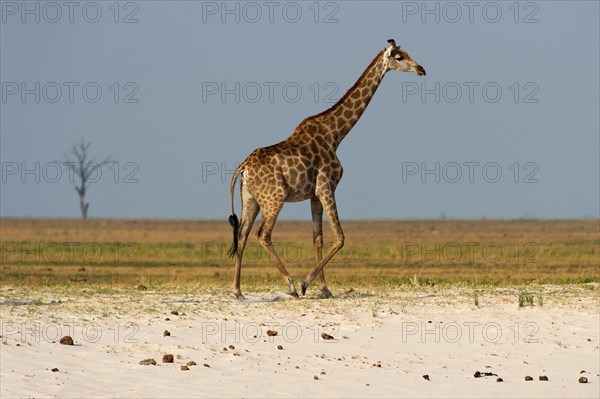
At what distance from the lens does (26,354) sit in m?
12.9

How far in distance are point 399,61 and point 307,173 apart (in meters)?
2.66

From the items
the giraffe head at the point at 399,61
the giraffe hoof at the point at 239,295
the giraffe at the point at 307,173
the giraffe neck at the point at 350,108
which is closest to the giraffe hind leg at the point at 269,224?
the giraffe at the point at 307,173

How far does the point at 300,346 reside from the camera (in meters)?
14.2

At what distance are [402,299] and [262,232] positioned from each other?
2.54 m

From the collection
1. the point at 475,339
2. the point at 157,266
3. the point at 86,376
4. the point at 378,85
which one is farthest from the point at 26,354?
the point at 157,266

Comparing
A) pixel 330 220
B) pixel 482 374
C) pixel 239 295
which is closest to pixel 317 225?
pixel 330 220

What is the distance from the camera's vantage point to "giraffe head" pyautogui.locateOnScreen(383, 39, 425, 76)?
742 inches

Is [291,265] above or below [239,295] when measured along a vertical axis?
below

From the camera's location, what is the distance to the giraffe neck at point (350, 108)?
743 inches

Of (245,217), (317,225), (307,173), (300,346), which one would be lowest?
(300,346)

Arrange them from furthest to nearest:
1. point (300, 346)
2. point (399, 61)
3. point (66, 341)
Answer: point (399, 61) → point (300, 346) → point (66, 341)

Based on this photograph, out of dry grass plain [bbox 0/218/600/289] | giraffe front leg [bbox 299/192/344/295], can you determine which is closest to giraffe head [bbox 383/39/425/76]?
giraffe front leg [bbox 299/192/344/295]

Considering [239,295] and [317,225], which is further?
[317,225]

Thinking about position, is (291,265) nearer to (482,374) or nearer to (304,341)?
(304,341)
